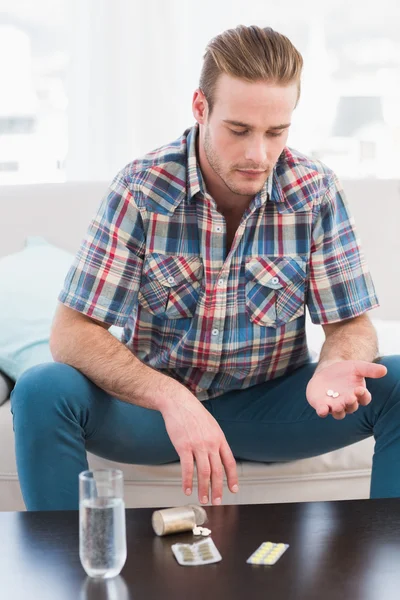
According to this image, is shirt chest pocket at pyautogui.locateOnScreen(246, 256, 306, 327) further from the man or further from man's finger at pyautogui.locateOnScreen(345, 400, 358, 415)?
man's finger at pyautogui.locateOnScreen(345, 400, 358, 415)

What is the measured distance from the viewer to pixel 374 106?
313 cm

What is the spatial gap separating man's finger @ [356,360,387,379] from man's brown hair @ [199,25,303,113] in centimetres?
54

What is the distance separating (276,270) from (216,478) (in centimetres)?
50

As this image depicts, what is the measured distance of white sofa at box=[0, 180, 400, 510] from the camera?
1.72 meters

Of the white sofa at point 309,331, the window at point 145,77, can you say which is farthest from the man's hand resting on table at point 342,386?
the window at point 145,77

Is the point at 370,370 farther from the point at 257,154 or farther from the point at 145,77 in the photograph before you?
the point at 145,77

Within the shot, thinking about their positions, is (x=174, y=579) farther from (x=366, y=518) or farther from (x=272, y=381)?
(x=272, y=381)

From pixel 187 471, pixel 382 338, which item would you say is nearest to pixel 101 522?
pixel 187 471

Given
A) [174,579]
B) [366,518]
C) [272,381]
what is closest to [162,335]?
[272,381]

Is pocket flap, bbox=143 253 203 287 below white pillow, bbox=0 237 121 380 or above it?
above

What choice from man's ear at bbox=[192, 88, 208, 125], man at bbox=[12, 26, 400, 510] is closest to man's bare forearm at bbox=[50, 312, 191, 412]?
man at bbox=[12, 26, 400, 510]

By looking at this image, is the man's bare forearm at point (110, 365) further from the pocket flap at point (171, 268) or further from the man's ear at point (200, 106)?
the man's ear at point (200, 106)

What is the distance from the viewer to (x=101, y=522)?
3.19 ft

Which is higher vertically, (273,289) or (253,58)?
(253,58)
